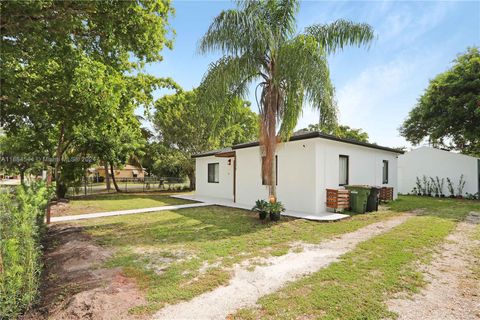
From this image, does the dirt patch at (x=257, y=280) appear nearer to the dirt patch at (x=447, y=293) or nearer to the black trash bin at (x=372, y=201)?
the dirt patch at (x=447, y=293)

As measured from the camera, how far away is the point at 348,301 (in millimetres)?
3119

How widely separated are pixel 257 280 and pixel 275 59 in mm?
6067

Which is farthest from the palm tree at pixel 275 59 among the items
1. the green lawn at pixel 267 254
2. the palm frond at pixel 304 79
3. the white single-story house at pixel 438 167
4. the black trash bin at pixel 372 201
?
the white single-story house at pixel 438 167

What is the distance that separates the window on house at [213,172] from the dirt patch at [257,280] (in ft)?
33.0

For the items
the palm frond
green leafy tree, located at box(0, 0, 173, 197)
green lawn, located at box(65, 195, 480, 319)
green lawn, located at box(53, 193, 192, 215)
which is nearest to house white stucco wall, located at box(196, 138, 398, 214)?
green lawn, located at box(65, 195, 480, 319)

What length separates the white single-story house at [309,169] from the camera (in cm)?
937

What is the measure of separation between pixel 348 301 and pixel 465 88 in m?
19.4

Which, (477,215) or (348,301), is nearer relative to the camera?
(348,301)

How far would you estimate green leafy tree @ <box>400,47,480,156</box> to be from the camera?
51.9ft

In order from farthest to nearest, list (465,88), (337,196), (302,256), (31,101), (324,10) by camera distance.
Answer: (465,88) → (337,196) → (324,10) → (31,101) → (302,256)

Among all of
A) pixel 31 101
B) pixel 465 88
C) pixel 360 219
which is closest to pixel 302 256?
pixel 360 219

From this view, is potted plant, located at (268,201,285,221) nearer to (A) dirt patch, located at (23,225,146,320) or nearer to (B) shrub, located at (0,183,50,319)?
(A) dirt patch, located at (23,225,146,320)

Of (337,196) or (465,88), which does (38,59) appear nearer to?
(337,196)

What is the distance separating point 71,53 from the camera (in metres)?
4.83
